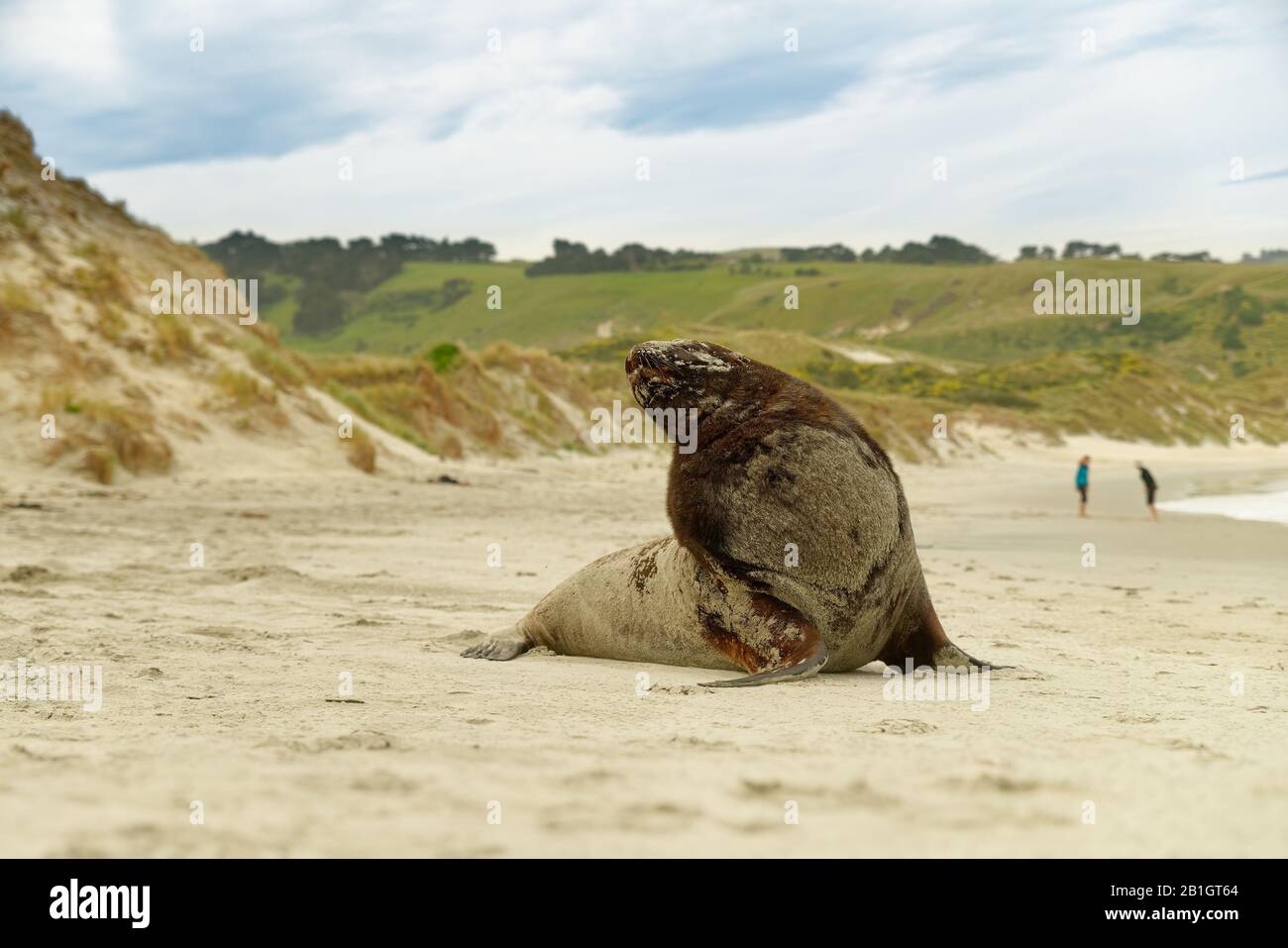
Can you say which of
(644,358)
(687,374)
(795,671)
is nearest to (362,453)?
(644,358)

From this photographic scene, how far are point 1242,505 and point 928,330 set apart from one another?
302 feet

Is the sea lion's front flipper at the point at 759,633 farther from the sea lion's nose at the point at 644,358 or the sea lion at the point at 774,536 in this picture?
the sea lion's nose at the point at 644,358

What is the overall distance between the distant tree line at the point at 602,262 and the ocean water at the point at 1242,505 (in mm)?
99025

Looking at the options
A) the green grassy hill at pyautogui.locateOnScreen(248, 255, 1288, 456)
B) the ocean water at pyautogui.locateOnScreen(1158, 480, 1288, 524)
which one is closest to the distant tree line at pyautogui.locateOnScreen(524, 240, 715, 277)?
the green grassy hill at pyautogui.locateOnScreen(248, 255, 1288, 456)

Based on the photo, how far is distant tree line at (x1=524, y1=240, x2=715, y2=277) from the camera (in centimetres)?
12269

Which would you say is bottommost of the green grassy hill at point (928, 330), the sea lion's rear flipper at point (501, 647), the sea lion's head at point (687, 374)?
the sea lion's rear flipper at point (501, 647)

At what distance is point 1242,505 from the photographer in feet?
72.8

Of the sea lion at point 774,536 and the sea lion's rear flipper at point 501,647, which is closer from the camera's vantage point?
the sea lion at point 774,536

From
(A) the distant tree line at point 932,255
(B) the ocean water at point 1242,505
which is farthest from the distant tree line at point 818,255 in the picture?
(B) the ocean water at point 1242,505

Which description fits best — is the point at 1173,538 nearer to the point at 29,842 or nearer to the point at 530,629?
the point at 530,629

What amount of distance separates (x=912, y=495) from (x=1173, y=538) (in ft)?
33.3

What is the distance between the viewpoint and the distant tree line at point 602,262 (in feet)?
403

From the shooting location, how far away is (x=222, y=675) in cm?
459

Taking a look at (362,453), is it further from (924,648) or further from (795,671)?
(795,671)
